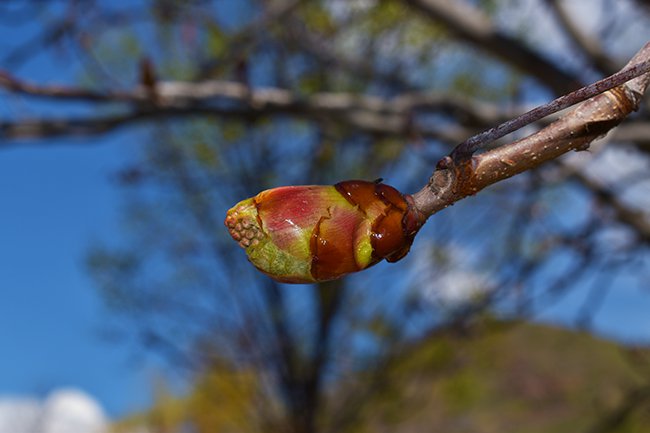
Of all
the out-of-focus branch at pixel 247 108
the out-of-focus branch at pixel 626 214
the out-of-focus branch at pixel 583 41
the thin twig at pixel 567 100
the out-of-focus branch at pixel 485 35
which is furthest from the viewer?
the out-of-focus branch at pixel 626 214

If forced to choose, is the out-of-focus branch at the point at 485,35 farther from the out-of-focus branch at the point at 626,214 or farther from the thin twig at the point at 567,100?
the thin twig at the point at 567,100

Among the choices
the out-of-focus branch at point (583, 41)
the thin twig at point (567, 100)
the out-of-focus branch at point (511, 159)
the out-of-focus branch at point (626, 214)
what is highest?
the out-of-focus branch at point (583, 41)

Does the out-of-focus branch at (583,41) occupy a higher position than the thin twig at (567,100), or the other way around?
the out-of-focus branch at (583,41)

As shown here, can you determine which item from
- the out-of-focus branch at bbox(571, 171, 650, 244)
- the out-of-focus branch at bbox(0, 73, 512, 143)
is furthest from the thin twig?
the out-of-focus branch at bbox(571, 171, 650, 244)

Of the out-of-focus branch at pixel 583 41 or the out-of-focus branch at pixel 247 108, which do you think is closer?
the out-of-focus branch at pixel 247 108

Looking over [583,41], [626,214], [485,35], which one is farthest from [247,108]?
[626,214]

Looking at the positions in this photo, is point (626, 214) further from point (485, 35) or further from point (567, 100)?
point (567, 100)

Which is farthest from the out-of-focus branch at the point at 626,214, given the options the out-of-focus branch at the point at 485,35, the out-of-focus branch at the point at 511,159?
the out-of-focus branch at the point at 511,159
